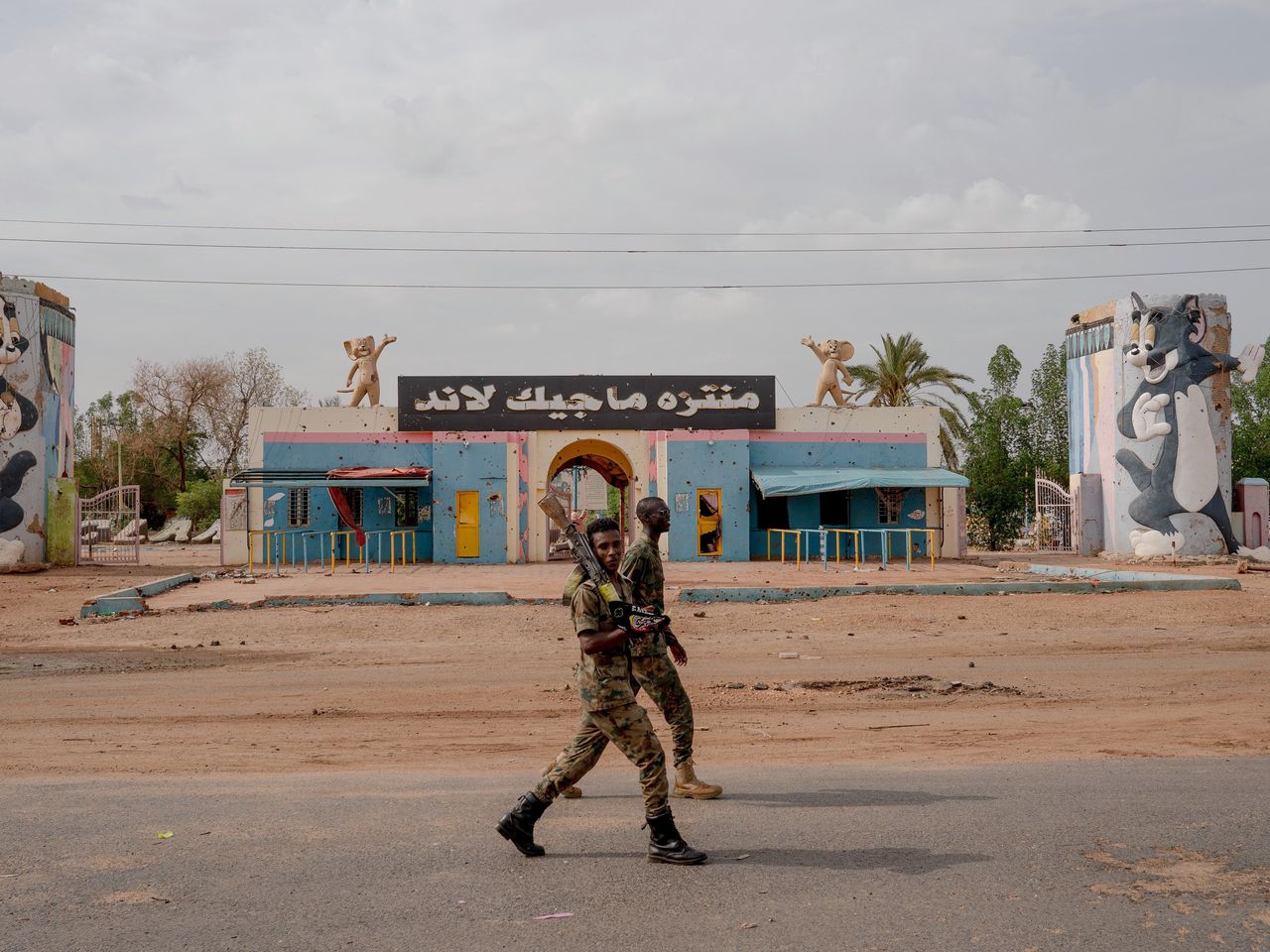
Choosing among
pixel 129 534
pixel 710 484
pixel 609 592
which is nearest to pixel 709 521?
pixel 710 484

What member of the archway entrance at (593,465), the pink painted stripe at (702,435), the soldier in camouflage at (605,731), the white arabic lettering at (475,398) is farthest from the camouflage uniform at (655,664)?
the white arabic lettering at (475,398)

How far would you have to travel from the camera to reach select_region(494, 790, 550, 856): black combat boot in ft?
17.4

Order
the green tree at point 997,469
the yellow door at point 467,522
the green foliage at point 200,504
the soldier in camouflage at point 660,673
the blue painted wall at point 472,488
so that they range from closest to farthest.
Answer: the soldier in camouflage at point 660,673 → the blue painted wall at point 472,488 → the yellow door at point 467,522 → the green tree at point 997,469 → the green foliage at point 200,504

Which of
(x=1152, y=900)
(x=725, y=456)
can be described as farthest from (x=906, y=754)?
(x=725, y=456)

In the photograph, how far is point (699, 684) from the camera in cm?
1109

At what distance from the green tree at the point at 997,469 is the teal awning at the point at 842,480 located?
7.60 meters

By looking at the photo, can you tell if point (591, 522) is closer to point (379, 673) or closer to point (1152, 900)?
point (1152, 900)

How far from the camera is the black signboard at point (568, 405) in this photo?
30062 millimetres

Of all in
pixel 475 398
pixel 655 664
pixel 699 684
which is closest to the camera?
pixel 655 664

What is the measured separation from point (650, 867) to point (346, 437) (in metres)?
26.0

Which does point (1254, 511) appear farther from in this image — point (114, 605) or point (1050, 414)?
point (114, 605)

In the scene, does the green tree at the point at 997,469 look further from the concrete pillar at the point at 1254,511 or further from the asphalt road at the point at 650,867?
the asphalt road at the point at 650,867

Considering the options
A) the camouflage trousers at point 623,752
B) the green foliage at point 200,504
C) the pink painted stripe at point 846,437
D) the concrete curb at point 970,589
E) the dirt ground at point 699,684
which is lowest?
the dirt ground at point 699,684

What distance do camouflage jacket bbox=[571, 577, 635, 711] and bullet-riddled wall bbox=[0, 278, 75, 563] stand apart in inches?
1032
